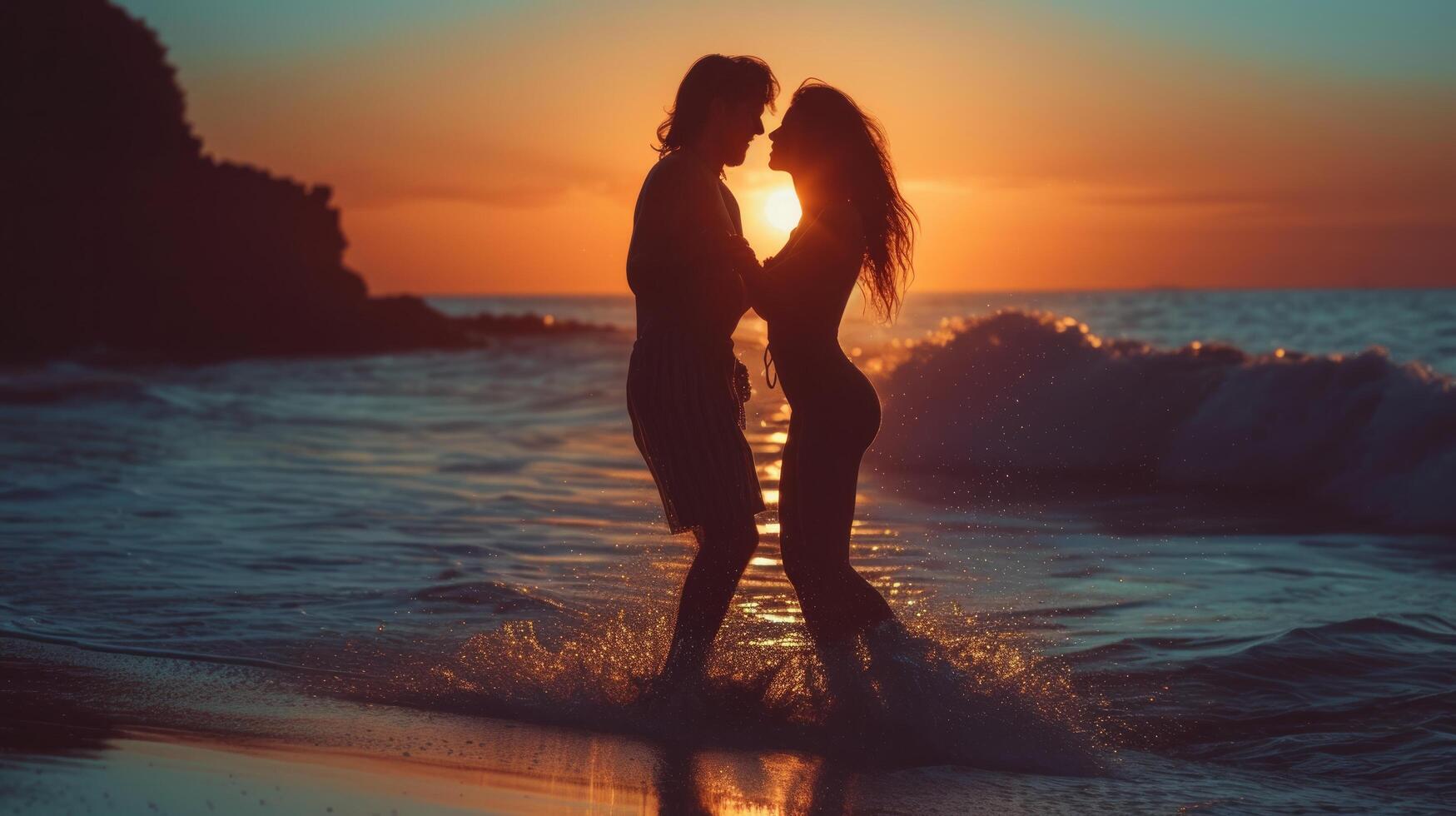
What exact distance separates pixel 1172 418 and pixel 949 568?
674 centimetres

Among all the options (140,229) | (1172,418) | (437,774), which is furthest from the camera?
(140,229)

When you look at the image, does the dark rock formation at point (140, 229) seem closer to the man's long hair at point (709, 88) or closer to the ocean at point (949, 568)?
the ocean at point (949, 568)

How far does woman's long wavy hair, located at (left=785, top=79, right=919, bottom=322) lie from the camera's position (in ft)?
14.5

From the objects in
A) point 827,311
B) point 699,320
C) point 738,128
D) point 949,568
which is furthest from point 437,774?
point 949,568

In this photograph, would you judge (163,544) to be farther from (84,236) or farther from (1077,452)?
(84,236)

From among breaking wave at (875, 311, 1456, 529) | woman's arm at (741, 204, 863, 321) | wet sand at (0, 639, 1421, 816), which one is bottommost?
Answer: wet sand at (0, 639, 1421, 816)

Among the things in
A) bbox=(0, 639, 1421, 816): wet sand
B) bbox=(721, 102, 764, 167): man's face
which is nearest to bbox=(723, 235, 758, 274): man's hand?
bbox=(721, 102, 764, 167): man's face

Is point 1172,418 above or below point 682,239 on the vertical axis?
below

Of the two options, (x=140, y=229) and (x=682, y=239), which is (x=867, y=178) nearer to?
(x=682, y=239)

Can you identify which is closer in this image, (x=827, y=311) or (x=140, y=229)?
(x=827, y=311)

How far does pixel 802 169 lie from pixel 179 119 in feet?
152

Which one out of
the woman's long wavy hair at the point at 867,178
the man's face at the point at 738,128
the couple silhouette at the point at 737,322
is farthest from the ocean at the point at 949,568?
the man's face at the point at 738,128

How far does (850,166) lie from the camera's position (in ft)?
14.6

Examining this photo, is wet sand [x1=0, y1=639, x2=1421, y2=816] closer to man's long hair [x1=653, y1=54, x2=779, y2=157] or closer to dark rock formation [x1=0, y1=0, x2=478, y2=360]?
man's long hair [x1=653, y1=54, x2=779, y2=157]
